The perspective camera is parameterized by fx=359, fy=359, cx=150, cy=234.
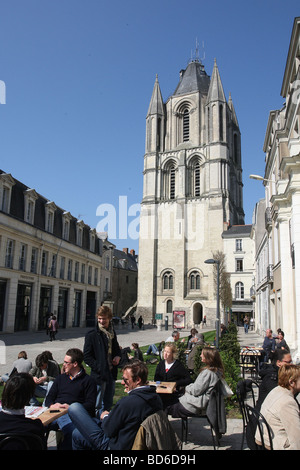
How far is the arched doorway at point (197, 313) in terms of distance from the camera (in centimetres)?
4746

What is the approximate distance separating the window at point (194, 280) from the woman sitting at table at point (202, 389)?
144ft

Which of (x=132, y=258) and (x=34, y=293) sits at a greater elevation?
(x=132, y=258)

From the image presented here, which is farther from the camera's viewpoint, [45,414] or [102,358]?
[102,358]

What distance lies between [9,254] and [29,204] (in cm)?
438

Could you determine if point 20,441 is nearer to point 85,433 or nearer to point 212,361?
point 85,433

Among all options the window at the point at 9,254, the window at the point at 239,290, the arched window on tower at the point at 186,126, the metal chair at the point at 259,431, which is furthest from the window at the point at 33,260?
the arched window on tower at the point at 186,126

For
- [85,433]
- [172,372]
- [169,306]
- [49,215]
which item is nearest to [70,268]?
[49,215]

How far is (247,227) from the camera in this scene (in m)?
47.9

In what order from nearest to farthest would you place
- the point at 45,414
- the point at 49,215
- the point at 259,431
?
the point at 259,431, the point at 45,414, the point at 49,215

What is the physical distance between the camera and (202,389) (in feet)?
16.3

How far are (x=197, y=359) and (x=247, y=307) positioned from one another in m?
39.9

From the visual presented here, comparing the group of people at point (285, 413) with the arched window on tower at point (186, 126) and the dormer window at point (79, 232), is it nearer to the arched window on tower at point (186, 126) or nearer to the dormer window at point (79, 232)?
the dormer window at point (79, 232)
